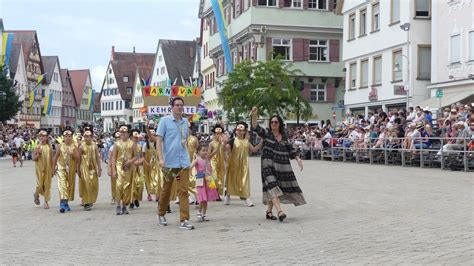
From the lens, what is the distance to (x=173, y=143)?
1056 centimetres

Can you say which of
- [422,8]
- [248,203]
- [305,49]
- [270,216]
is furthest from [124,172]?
[305,49]

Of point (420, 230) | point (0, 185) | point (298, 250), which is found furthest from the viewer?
point (0, 185)

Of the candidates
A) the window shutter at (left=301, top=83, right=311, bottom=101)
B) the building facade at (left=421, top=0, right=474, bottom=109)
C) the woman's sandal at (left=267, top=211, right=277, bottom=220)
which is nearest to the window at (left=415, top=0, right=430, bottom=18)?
the building facade at (left=421, top=0, right=474, bottom=109)

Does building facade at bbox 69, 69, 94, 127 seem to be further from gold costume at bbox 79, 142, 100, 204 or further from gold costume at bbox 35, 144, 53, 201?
gold costume at bbox 79, 142, 100, 204

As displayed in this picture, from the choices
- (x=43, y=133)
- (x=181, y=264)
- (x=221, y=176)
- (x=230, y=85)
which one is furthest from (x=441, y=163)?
(x=230, y=85)

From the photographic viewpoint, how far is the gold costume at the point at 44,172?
14.1 metres

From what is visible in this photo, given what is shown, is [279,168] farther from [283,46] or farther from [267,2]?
[267,2]

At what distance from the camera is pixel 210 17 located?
66.8 metres

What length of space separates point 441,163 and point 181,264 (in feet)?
55.5

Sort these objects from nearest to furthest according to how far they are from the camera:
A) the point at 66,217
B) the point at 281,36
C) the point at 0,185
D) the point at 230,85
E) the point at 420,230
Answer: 1. the point at 420,230
2. the point at 66,217
3. the point at 0,185
4. the point at 230,85
5. the point at 281,36

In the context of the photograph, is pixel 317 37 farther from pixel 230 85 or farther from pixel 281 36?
pixel 230 85

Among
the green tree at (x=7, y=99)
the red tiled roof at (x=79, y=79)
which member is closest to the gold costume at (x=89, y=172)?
the green tree at (x=7, y=99)

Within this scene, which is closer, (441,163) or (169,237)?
(169,237)

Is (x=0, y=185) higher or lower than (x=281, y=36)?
lower
